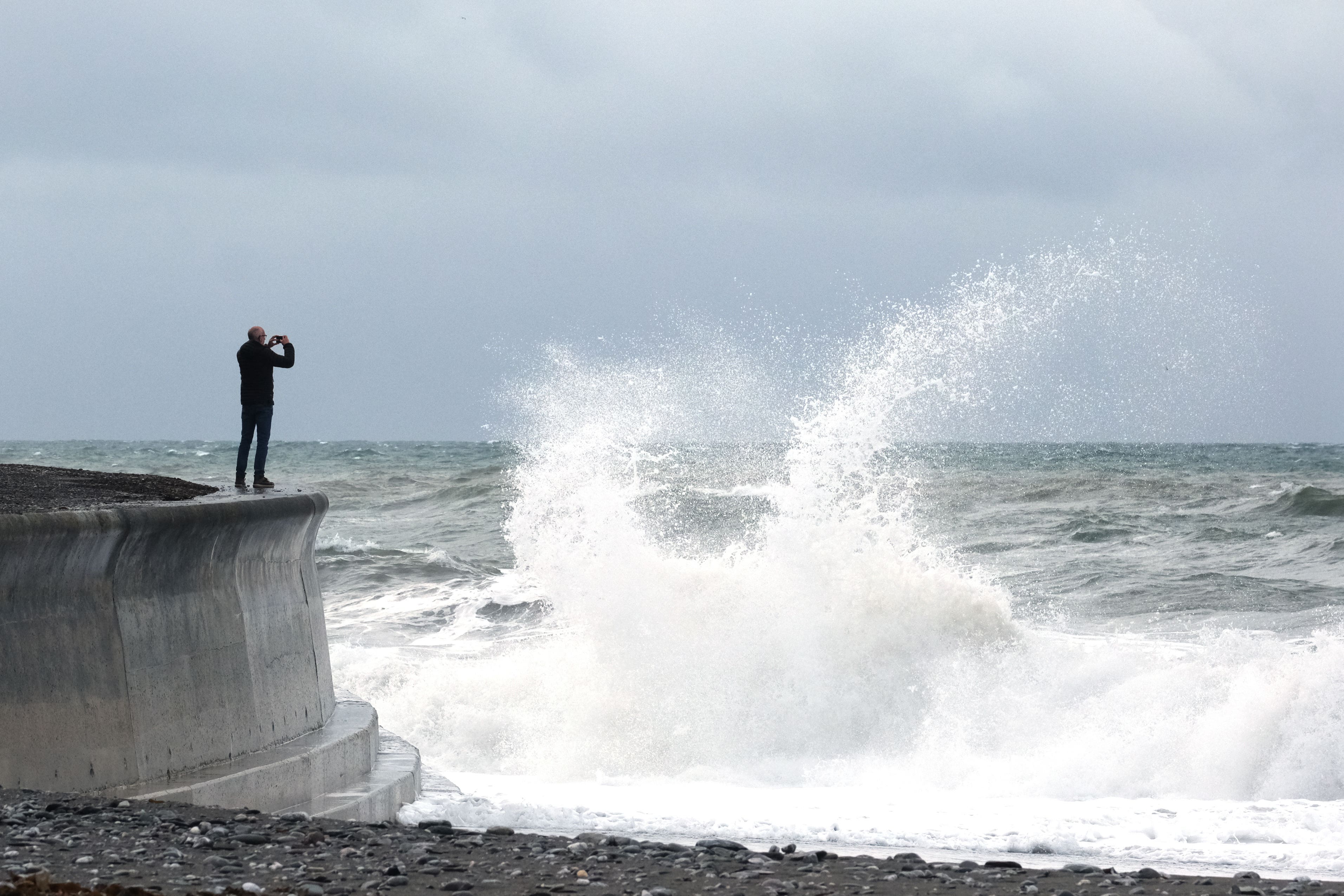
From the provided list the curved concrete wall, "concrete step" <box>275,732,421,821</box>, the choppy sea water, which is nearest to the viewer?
the curved concrete wall

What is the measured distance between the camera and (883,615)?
35.4 feet

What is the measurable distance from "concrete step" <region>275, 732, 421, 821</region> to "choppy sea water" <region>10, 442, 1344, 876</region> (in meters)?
0.21

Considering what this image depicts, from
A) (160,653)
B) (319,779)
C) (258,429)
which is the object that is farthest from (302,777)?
(258,429)

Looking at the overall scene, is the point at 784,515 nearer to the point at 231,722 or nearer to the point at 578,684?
the point at 578,684

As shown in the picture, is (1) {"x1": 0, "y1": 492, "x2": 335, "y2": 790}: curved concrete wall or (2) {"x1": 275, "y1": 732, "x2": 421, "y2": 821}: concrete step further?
(2) {"x1": 275, "y1": 732, "x2": 421, "y2": 821}: concrete step

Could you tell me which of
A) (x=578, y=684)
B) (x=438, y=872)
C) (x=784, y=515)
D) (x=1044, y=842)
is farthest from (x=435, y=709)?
(x=438, y=872)

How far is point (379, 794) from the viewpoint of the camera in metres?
6.32

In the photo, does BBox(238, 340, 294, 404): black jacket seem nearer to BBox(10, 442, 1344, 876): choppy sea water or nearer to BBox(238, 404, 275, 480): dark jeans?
BBox(238, 404, 275, 480): dark jeans

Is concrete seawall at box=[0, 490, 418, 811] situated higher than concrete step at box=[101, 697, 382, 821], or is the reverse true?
concrete seawall at box=[0, 490, 418, 811]

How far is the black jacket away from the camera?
8.58 m

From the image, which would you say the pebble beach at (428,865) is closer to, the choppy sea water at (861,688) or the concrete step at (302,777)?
the concrete step at (302,777)

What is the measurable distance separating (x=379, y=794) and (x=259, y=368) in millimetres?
3406

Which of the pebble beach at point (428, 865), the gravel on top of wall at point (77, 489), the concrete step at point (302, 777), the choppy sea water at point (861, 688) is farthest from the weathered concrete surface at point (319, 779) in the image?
the gravel on top of wall at point (77, 489)

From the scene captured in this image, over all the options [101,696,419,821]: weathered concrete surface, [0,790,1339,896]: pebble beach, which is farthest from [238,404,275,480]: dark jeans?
[0,790,1339,896]: pebble beach
